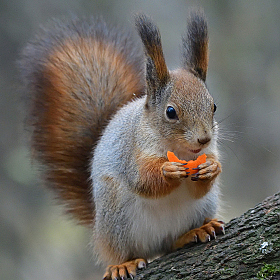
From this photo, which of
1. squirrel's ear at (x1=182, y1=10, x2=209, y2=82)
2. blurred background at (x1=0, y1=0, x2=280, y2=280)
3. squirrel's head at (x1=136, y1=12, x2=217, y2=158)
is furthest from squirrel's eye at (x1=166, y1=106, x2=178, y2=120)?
blurred background at (x1=0, y1=0, x2=280, y2=280)

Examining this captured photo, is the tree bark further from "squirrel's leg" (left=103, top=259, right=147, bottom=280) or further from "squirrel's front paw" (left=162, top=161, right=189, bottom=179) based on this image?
"squirrel's front paw" (left=162, top=161, right=189, bottom=179)

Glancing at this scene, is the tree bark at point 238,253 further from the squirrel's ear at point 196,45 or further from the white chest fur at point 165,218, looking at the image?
the squirrel's ear at point 196,45

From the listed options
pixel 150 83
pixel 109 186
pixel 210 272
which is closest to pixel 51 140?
pixel 109 186

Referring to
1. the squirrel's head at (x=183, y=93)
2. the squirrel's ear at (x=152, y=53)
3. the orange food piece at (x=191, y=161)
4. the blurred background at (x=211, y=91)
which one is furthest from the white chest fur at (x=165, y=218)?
the blurred background at (x=211, y=91)

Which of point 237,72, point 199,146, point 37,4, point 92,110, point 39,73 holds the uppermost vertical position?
point 37,4

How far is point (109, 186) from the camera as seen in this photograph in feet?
6.44

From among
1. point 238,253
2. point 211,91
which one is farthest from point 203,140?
point 211,91

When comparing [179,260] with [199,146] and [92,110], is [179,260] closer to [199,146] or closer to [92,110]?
[199,146]

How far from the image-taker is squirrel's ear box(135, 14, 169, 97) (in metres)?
1.70

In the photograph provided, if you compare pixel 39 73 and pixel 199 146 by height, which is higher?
pixel 39 73

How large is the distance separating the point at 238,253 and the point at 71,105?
137 cm

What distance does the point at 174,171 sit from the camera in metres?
1.60

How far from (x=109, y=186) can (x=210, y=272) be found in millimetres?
672

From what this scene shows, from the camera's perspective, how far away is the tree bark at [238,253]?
1.43 meters
